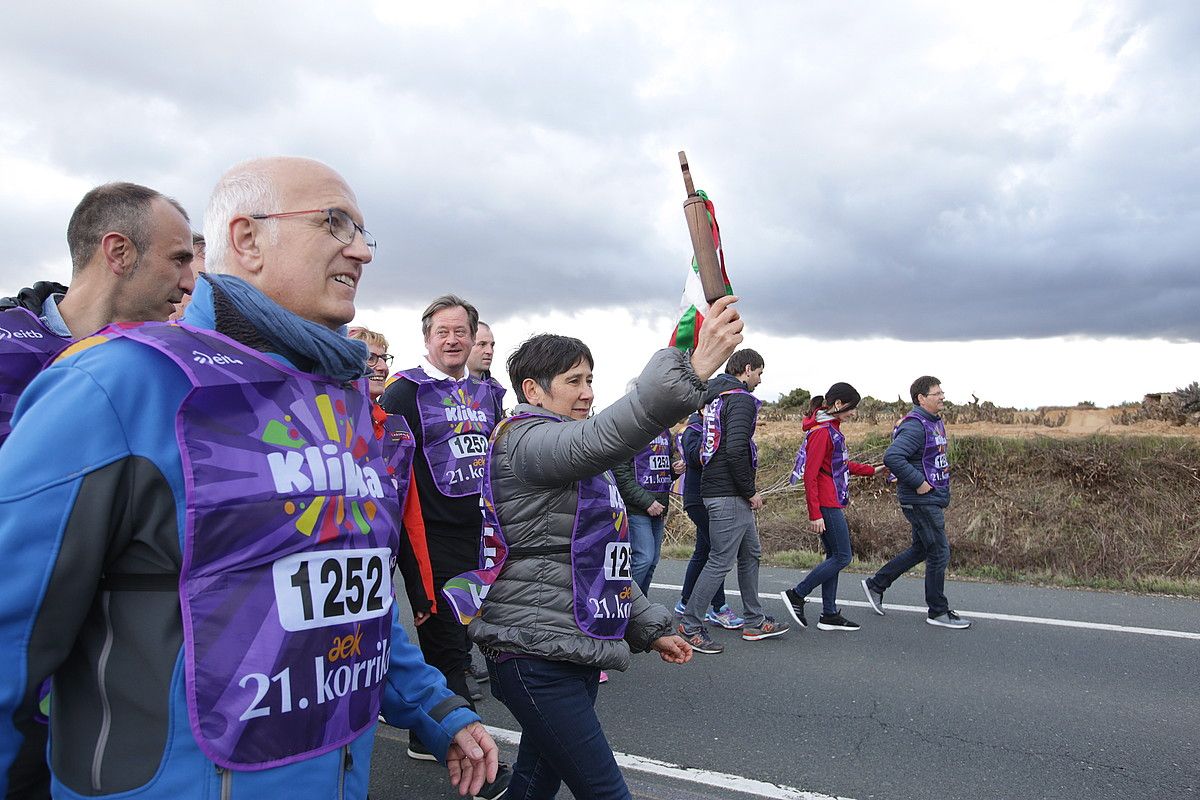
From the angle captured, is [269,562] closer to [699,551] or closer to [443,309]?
[443,309]

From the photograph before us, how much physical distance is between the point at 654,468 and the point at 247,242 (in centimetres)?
550

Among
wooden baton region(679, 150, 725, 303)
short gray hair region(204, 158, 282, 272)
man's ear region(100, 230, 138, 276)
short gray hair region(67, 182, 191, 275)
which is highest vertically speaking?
short gray hair region(67, 182, 191, 275)

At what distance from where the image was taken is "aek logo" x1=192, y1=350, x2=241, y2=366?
54.3 inches

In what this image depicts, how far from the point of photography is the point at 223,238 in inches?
66.2

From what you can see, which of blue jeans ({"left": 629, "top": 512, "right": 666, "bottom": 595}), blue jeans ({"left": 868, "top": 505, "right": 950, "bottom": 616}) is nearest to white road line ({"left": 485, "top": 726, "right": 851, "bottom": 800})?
blue jeans ({"left": 629, "top": 512, "right": 666, "bottom": 595})

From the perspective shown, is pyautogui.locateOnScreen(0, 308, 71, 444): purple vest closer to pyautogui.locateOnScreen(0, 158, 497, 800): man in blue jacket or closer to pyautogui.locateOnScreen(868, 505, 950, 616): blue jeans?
pyautogui.locateOnScreen(0, 158, 497, 800): man in blue jacket

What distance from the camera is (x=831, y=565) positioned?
21.7 feet

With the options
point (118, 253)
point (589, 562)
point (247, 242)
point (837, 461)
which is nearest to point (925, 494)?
→ point (837, 461)

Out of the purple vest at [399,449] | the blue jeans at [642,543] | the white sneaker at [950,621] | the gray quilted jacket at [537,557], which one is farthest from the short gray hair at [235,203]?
the white sneaker at [950,621]

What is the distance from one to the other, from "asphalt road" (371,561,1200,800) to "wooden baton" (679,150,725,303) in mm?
2826

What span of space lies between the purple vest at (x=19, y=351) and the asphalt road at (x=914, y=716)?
2.50 meters

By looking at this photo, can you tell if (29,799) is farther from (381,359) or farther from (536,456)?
(381,359)

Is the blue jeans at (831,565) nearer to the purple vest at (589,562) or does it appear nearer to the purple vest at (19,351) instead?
the purple vest at (589,562)

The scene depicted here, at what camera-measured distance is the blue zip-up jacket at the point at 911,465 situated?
683 cm
